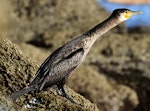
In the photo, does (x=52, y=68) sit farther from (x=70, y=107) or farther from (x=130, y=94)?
(x=130, y=94)

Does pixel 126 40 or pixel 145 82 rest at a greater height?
pixel 126 40

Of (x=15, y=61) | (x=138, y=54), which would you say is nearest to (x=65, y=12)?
(x=138, y=54)

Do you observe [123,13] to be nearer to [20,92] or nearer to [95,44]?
[20,92]

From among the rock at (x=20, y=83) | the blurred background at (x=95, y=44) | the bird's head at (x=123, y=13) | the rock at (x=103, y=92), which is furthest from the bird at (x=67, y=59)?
the rock at (x=103, y=92)

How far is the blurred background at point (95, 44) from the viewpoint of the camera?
1838cm

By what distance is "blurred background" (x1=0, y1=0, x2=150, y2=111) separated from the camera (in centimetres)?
1838

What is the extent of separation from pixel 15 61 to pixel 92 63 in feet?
39.6

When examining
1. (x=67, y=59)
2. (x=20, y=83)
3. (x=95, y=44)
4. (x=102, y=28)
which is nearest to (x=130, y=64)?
(x=95, y=44)

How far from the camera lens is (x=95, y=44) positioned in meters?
22.4

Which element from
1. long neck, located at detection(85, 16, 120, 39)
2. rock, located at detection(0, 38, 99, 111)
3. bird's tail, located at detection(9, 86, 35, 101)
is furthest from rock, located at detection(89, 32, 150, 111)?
bird's tail, located at detection(9, 86, 35, 101)

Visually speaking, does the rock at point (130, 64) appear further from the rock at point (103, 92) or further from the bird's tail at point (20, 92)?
the bird's tail at point (20, 92)

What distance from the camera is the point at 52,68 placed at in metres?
8.29

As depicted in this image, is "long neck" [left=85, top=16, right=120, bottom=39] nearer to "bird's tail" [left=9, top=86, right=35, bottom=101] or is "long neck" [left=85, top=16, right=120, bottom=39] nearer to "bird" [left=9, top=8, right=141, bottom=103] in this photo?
"bird" [left=9, top=8, right=141, bottom=103]

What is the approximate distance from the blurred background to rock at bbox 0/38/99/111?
587cm
